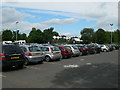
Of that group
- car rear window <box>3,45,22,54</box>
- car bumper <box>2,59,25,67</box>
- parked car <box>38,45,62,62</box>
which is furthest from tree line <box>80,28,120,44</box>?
car bumper <box>2,59,25,67</box>

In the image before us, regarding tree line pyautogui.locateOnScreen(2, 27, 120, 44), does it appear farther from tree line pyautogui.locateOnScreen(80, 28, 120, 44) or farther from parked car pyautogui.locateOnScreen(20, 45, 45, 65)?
parked car pyautogui.locateOnScreen(20, 45, 45, 65)

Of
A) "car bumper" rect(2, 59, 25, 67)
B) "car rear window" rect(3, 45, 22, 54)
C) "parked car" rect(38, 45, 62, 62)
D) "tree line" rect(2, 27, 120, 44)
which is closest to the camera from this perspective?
"car bumper" rect(2, 59, 25, 67)

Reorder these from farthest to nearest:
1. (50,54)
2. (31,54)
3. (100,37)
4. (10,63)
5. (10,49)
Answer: (100,37)
(50,54)
(31,54)
(10,49)
(10,63)

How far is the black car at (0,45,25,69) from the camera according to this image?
976cm

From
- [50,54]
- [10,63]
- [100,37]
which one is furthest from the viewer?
[100,37]

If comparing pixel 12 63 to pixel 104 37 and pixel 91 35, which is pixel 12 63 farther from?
pixel 91 35

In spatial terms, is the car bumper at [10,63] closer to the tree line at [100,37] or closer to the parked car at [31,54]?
the parked car at [31,54]

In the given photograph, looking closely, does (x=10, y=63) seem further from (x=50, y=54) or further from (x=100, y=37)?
(x=100, y=37)

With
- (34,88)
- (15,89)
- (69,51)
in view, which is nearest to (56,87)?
(34,88)

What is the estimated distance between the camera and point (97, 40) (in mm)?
104000

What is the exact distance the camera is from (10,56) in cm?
998

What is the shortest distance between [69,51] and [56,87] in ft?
40.6

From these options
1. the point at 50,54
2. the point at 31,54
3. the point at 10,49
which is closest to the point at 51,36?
the point at 50,54

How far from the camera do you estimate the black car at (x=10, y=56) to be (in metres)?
9.76
